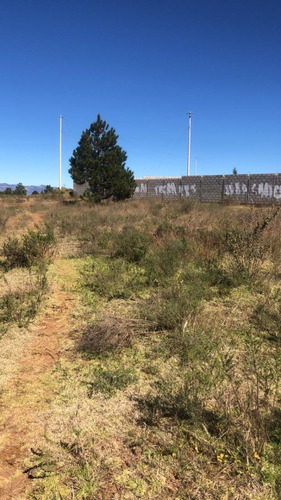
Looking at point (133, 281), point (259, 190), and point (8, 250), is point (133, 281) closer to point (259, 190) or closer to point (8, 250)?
point (8, 250)

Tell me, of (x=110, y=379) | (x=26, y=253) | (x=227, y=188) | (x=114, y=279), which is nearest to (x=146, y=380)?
(x=110, y=379)

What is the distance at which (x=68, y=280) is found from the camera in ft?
17.0

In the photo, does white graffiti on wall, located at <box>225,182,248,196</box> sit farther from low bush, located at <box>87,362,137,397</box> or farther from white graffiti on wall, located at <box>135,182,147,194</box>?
low bush, located at <box>87,362,137,397</box>

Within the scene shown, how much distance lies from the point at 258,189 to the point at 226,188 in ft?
7.73

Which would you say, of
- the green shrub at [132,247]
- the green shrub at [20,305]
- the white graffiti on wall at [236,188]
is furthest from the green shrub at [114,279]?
the white graffiti on wall at [236,188]

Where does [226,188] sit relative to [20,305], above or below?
above

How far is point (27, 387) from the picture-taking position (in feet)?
8.06

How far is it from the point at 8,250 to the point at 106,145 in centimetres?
1819

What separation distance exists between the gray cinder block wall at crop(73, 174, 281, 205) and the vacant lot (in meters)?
15.8

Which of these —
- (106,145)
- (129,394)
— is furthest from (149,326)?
(106,145)

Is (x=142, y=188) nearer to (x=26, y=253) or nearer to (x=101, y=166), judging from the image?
(x=101, y=166)

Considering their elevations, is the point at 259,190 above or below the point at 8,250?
above

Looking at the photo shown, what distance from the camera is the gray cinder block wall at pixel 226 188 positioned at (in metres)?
19.6

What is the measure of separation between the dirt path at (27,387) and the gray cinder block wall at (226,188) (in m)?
17.2
